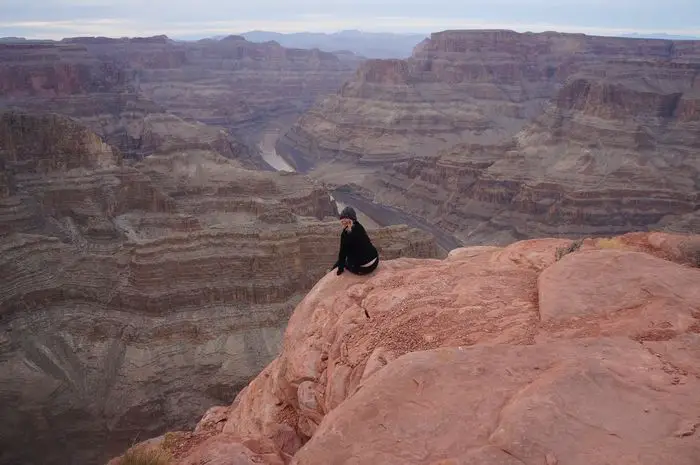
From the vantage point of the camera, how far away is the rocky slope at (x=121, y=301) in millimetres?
23375

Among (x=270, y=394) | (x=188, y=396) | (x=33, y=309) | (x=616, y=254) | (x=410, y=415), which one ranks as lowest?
(x=188, y=396)

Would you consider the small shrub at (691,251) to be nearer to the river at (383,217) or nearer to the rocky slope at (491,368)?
the rocky slope at (491,368)

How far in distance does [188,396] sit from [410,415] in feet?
66.4

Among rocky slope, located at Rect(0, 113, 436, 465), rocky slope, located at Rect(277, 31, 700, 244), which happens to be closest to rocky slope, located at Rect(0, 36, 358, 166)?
rocky slope, located at Rect(277, 31, 700, 244)

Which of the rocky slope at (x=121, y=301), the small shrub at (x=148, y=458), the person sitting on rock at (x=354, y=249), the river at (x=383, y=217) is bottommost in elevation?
the river at (x=383, y=217)

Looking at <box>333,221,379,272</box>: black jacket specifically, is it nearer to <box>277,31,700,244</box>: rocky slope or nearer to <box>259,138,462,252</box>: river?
<box>259,138,462,252</box>: river

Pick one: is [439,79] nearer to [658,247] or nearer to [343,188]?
[343,188]

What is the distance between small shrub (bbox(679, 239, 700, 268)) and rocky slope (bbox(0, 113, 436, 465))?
19.1m

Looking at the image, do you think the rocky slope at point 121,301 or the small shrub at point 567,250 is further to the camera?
the rocky slope at point 121,301

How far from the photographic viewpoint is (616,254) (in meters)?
9.75

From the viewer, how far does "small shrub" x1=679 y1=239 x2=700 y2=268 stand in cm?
1035

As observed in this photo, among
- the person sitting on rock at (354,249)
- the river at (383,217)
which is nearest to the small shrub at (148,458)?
the person sitting on rock at (354,249)

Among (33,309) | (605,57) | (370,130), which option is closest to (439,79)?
(370,130)

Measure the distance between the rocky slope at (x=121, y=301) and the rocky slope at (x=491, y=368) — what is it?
44.5 feet
